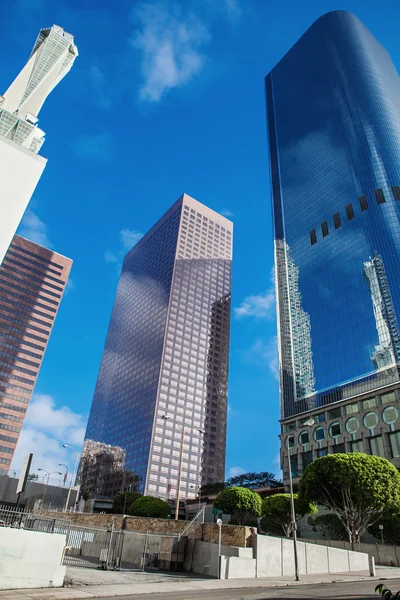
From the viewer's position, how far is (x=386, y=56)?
19338 centimetres

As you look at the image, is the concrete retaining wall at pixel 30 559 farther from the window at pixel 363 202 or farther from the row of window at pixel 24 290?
the row of window at pixel 24 290

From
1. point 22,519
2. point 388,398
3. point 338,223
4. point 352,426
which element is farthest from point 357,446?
point 22,519

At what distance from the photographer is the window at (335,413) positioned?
336ft

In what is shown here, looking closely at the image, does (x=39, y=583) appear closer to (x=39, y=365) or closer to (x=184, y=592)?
(x=184, y=592)

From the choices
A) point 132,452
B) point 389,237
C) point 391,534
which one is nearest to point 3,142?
point 391,534

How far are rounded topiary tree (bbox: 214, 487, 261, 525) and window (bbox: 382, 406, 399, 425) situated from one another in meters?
38.2

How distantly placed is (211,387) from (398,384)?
10814 centimetres

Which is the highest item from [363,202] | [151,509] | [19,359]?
[363,202]

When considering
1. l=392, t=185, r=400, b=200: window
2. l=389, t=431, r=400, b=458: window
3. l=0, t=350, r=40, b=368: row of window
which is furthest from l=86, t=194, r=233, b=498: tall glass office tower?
l=392, t=185, r=400, b=200: window

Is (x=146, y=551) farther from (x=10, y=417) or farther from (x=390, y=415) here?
(x=10, y=417)

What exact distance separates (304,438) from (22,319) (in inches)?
4523

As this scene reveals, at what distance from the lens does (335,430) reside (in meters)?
100

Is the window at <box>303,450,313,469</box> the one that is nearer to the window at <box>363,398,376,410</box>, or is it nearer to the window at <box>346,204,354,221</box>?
the window at <box>363,398,376,410</box>

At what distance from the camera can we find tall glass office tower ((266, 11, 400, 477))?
102 m
